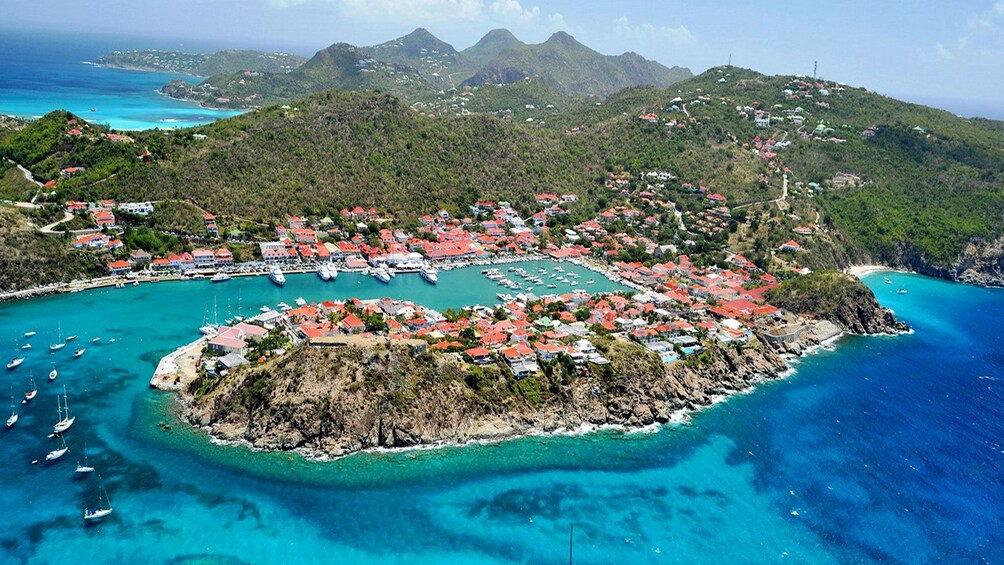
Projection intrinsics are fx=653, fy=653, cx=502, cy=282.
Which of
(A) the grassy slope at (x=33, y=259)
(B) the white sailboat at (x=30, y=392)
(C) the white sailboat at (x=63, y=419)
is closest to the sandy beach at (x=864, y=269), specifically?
(C) the white sailboat at (x=63, y=419)

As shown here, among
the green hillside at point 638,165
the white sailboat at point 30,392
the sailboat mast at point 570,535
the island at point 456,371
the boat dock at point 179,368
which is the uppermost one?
the green hillside at point 638,165

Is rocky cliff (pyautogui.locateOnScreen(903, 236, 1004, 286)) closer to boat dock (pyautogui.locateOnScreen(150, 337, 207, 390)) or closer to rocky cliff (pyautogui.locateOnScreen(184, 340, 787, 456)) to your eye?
rocky cliff (pyautogui.locateOnScreen(184, 340, 787, 456))

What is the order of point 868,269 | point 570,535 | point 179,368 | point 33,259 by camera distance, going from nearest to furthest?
point 570,535, point 179,368, point 33,259, point 868,269

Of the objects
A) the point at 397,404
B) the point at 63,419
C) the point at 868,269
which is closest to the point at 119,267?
the point at 63,419

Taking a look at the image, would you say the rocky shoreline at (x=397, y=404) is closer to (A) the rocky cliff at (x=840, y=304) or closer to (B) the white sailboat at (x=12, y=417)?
(B) the white sailboat at (x=12, y=417)

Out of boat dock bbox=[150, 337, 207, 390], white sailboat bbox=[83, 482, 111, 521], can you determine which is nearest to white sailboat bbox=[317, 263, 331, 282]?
boat dock bbox=[150, 337, 207, 390]

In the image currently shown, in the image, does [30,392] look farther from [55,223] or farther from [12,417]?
[55,223]
